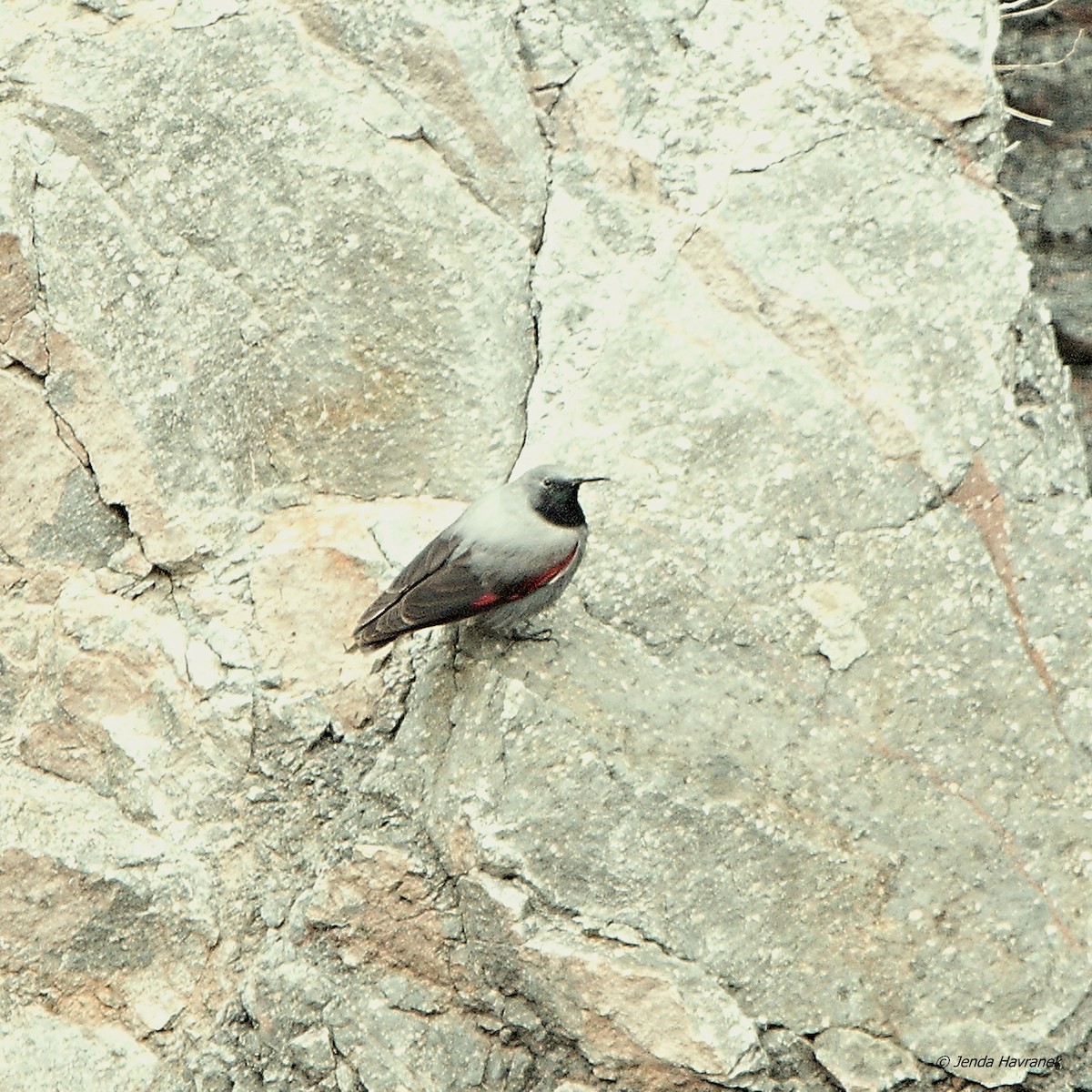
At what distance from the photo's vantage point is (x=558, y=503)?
4.10 m

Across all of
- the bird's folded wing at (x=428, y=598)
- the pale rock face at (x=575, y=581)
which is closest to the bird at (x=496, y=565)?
the bird's folded wing at (x=428, y=598)

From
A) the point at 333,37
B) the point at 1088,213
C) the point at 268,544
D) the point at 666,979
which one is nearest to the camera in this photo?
the point at 666,979

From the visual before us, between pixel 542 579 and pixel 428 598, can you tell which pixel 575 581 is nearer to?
pixel 542 579

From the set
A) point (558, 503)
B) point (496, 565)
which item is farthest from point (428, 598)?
point (558, 503)

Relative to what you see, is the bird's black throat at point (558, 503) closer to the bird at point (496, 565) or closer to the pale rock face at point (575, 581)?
the bird at point (496, 565)

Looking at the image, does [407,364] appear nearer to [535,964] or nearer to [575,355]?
[575,355]

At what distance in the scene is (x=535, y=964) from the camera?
12.6 feet

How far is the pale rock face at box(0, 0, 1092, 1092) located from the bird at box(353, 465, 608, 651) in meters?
0.21

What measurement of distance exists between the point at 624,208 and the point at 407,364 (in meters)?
0.91

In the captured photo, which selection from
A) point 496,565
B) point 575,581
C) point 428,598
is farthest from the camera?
point 575,581

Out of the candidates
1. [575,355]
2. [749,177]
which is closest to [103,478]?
[575,355]

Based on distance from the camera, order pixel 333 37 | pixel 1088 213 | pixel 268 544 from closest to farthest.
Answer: pixel 268 544, pixel 333 37, pixel 1088 213

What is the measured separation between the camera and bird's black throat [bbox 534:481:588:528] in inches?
161

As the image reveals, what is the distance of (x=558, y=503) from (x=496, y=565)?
26cm
